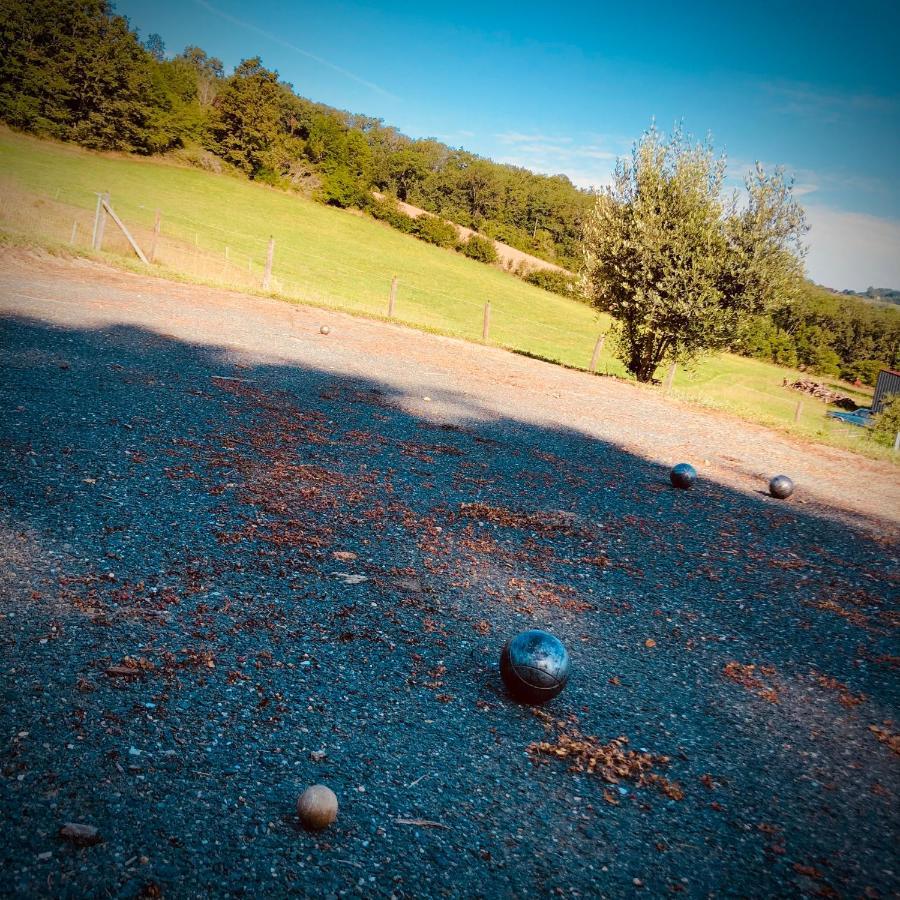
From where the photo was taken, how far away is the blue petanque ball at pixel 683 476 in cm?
864

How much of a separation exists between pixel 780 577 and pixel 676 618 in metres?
2.04

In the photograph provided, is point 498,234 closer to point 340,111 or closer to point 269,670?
point 340,111

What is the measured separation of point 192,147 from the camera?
62656 mm

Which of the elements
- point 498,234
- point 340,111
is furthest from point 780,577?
point 340,111

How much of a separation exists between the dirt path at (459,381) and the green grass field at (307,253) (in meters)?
3.79

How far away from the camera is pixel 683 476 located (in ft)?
28.3

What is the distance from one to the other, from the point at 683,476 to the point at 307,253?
43530mm

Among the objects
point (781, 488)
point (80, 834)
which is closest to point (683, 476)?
point (781, 488)

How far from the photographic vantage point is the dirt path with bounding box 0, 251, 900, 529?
36.5 feet

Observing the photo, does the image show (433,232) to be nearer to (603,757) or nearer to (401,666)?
(401,666)

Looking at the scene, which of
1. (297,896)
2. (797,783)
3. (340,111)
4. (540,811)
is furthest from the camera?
(340,111)

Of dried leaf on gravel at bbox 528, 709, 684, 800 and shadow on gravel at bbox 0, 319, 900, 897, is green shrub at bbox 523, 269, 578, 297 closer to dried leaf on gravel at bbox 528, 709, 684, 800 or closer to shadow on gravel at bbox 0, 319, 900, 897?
shadow on gravel at bbox 0, 319, 900, 897

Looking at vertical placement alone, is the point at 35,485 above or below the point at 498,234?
below

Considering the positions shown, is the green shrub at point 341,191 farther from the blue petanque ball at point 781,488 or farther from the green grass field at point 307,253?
the blue petanque ball at point 781,488
